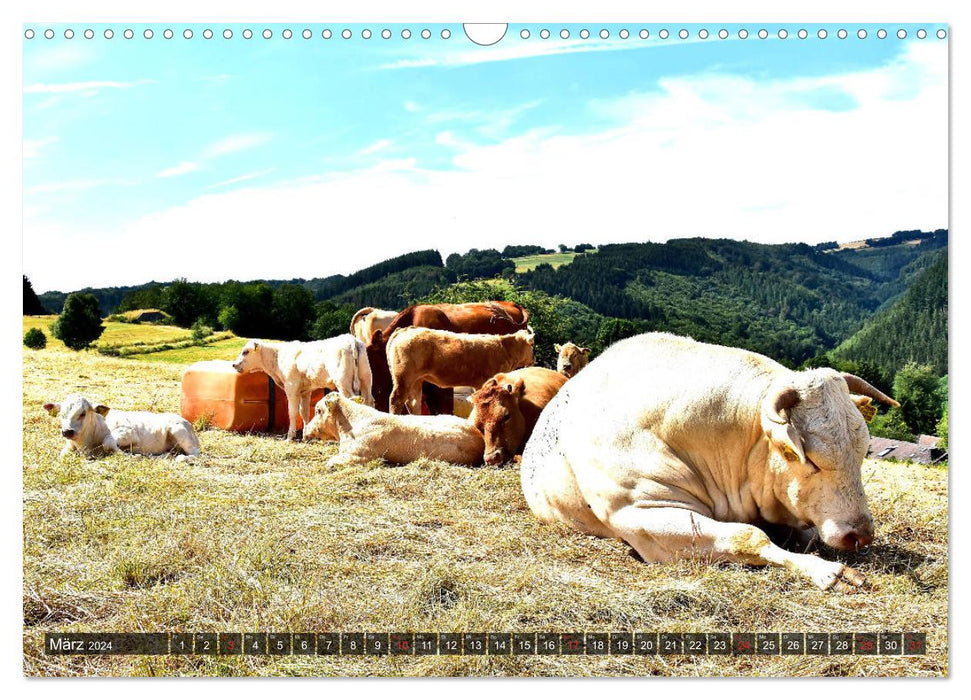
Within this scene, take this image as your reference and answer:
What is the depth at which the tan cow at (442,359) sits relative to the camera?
40.5ft

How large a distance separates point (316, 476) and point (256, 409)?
13.8 feet

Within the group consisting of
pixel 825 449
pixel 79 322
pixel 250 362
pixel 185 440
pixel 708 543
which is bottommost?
pixel 708 543

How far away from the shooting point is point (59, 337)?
616 centimetres

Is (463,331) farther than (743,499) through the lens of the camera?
Yes

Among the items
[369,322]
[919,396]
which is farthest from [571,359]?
[919,396]

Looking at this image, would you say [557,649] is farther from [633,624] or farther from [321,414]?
[321,414]

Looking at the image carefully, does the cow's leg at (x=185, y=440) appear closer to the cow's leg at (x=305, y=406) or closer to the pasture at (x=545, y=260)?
the cow's leg at (x=305, y=406)

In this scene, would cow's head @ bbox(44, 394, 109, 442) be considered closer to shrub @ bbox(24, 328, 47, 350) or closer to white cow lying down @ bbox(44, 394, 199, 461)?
white cow lying down @ bbox(44, 394, 199, 461)

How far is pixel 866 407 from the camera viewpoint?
19.5 ft

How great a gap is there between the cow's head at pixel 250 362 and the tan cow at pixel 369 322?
148 centimetres

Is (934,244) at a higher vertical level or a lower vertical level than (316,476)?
higher

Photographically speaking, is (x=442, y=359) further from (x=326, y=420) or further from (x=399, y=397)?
(x=326, y=420)

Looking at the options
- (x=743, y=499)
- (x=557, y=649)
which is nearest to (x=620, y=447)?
(x=743, y=499)

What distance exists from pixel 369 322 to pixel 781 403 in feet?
29.8
